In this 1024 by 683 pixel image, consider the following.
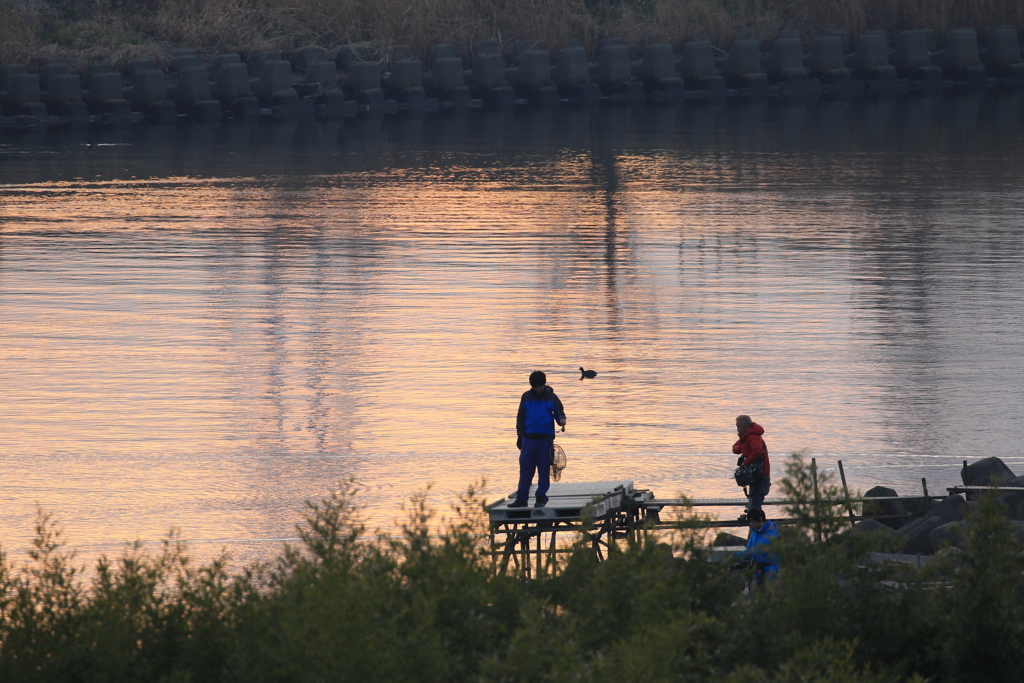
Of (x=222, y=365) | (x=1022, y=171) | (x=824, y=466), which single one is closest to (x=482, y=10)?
(x=1022, y=171)

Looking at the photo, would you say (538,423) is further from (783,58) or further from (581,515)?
(783,58)

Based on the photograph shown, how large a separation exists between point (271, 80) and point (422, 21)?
715 cm

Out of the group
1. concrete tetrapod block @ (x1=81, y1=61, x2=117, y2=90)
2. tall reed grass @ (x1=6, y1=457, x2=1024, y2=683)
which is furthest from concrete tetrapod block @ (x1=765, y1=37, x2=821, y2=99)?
tall reed grass @ (x1=6, y1=457, x2=1024, y2=683)

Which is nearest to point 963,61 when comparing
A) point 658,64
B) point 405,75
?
point 658,64

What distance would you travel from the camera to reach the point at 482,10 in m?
55.5

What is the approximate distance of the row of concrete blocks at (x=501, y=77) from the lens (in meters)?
46.7

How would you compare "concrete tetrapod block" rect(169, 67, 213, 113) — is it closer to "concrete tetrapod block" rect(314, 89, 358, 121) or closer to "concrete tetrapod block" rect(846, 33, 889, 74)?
"concrete tetrapod block" rect(314, 89, 358, 121)

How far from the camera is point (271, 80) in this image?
160 ft

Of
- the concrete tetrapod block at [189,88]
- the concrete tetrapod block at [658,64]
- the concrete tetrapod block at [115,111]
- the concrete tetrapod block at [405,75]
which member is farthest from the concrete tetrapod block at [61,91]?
the concrete tetrapod block at [658,64]

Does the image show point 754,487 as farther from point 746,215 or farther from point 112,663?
point 746,215

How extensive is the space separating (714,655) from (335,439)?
7.00m

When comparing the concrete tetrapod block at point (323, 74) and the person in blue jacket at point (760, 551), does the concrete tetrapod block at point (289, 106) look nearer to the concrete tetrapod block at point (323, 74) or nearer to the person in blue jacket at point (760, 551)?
the concrete tetrapod block at point (323, 74)

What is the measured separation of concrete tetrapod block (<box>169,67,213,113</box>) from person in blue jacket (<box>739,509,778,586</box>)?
39729 mm

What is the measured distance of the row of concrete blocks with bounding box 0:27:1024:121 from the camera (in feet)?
153
